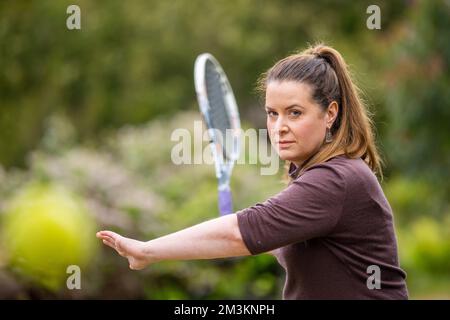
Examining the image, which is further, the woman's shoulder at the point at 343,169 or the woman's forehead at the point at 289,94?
the woman's forehead at the point at 289,94

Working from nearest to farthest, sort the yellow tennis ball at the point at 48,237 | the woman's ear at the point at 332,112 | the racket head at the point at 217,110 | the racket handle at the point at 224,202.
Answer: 1. the woman's ear at the point at 332,112
2. the racket handle at the point at 224,202
3. the racket head at the point at 217,110
4. the yellow tennis ball at the point at 48,237

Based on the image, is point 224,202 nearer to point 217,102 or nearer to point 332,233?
point 217,102

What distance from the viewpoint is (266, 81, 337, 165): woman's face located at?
306cm

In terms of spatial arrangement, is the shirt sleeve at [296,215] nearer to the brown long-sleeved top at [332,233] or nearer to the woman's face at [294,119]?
the brown long-sleeved top at [332,233]

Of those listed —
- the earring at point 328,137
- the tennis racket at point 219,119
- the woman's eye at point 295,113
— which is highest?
the tennis racket at point 219,119

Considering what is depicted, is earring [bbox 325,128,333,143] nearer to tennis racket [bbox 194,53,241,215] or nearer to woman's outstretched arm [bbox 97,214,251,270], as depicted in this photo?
woman's outstretched arm [bbox 97,214,251,270]

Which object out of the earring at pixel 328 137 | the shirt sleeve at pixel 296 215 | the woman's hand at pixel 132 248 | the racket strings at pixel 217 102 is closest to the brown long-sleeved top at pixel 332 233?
the shirt sleeve at pixel 296 215

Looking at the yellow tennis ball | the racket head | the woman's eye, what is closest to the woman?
the woman's eye

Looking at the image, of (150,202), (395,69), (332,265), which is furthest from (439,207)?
(332,265)

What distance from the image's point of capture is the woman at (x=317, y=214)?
9.25ft

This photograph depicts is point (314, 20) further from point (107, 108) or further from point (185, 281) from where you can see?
point (185, 281)

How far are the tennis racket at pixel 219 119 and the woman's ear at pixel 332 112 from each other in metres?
1.18

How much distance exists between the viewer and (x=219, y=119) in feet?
16.1

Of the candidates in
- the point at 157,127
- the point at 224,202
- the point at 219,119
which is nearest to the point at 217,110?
the point at 219,119
